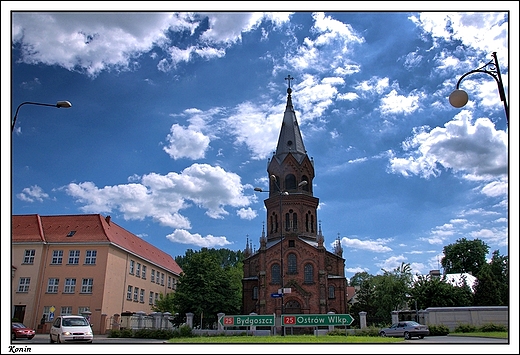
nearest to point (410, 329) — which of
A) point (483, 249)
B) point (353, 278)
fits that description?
point (483, 249)

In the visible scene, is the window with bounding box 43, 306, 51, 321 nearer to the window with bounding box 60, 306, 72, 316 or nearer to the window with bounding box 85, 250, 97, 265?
the window with bounding box 60, 306, 72, 316

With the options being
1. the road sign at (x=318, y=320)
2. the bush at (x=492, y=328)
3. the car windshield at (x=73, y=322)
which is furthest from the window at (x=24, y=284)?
the bush at (x=492, y=328)

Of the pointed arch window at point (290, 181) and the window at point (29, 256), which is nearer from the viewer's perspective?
the window at point (29, 256)

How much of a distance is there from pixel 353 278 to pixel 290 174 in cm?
5177

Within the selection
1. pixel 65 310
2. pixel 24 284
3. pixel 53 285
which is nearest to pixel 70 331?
pixel 65 310

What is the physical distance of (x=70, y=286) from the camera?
3925cm

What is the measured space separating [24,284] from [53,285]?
2.50m

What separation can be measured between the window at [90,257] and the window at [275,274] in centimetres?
1827

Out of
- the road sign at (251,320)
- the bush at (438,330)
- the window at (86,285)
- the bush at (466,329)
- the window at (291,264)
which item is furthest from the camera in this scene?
the window at (291,264)

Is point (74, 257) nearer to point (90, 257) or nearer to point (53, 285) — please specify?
point (90, 257)

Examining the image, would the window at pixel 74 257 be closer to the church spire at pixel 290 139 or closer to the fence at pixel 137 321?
the fence at pixel 137 321

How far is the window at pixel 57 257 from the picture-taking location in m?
40.2

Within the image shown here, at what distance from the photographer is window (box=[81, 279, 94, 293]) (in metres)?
39.1

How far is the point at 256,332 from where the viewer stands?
1225 inches
